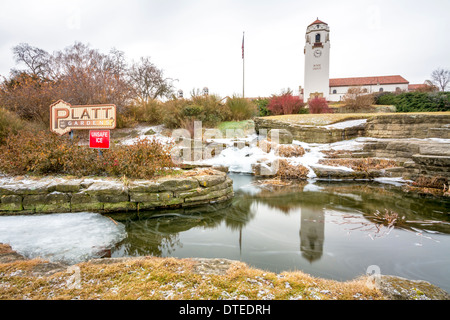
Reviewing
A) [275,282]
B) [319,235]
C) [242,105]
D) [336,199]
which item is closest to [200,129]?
[242,105]

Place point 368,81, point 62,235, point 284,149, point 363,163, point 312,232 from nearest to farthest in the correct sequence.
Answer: point 62,235, point 312,232, point 363,163, point 284,149, point 368,81

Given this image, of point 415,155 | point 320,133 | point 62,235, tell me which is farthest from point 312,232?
point 320,133

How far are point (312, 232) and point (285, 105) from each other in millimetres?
12460

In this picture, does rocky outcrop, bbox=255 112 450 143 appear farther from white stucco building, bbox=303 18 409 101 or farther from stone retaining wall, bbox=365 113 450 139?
white stucco building, bbox=303 18 409 101

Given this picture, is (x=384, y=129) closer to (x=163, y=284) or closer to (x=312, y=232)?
(x=312, y=232)

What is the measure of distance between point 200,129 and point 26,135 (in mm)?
6512

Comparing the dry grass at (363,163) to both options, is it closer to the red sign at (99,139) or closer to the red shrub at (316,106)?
the red sign at (99,139)

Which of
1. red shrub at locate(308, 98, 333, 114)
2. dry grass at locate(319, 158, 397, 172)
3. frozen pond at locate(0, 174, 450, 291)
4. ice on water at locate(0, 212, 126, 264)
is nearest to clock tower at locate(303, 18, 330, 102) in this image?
red shrub at locate(308, 98, 333, 114)

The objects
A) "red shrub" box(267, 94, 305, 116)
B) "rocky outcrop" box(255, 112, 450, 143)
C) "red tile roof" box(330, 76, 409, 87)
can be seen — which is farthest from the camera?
"red tile roof" box(330, 76, 409, 87)

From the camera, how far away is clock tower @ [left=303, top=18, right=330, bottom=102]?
33812mm

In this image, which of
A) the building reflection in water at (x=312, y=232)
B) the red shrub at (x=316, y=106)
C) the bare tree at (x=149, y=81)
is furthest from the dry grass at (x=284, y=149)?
the bare tree at (x=149, y=81)

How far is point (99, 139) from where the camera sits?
5.47 metres

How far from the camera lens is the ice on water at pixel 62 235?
2986 mm

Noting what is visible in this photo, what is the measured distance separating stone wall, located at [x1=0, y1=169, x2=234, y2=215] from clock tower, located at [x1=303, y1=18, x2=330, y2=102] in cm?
3292
